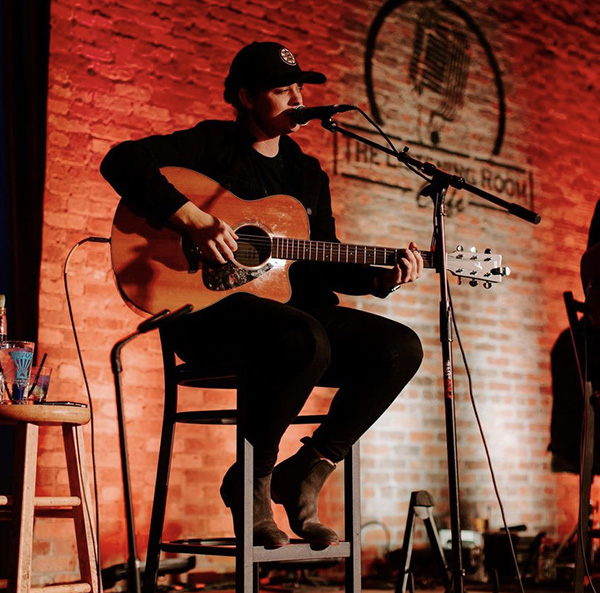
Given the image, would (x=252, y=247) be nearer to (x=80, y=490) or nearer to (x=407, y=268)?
(x=407, y=268)

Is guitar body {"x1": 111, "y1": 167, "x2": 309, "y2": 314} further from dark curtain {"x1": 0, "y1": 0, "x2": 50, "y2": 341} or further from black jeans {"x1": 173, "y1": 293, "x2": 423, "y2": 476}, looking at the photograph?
dark curtain {"x1": 0, "y1": 0, "x2": 50, "y2": 341}

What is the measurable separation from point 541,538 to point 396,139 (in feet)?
7.77

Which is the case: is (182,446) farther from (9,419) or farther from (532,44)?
(532,44)

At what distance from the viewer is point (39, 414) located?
259 cm

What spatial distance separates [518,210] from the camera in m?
2.32

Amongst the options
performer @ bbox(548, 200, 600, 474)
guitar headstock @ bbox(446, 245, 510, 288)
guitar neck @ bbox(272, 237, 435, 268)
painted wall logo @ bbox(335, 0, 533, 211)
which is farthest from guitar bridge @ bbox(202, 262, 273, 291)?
performer @ bbox(548, 200, 600, 474)

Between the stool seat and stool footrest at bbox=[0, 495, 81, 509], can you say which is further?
stool footrest at bbox=[0, 495, 81, 509]

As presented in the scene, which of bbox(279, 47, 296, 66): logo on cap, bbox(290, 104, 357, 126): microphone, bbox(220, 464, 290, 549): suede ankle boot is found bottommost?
bbox(220, 464, 290, 549): suede ankle boot

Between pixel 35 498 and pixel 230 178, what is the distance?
1158 mm

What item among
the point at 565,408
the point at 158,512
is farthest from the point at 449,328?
the point at 565,408

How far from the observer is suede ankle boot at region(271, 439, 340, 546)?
2305 millimetres

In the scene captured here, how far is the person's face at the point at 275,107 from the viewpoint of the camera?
2727 millimetres

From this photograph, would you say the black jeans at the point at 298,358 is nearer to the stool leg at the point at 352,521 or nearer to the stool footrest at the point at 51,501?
the stool leg at the point at 352,521

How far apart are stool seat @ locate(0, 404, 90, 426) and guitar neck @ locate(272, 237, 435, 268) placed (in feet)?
2.66
